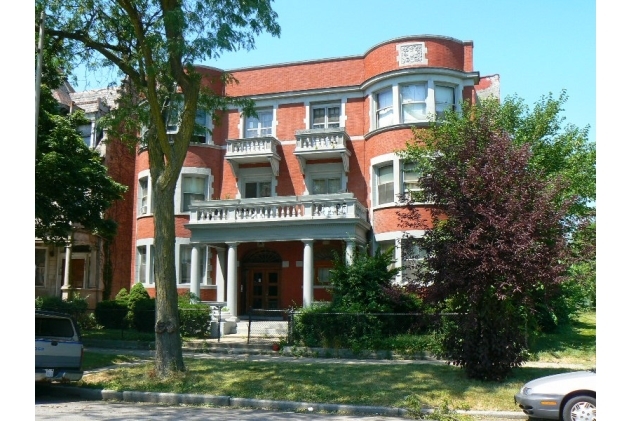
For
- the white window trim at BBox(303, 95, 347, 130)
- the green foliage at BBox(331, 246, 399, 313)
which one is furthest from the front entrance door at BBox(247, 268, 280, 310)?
the white window trim at BBox(303, 95, 347, 130)

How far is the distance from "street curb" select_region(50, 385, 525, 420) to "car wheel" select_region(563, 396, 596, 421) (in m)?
1.26

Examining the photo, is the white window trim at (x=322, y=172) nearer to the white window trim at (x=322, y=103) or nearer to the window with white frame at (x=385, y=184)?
the window with white frame at (x=385, y=184)

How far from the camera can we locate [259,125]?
28.8m

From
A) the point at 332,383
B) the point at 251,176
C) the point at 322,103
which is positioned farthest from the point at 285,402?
the point at 322,103

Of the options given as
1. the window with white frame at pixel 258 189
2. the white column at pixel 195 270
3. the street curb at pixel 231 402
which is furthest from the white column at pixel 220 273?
the street curb at pixel 231 402

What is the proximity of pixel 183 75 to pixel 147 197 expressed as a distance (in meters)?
15.6

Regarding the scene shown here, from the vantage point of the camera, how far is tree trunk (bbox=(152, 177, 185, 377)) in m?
13.6

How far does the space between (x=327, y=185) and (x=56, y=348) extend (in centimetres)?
1650

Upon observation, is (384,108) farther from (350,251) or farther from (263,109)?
(350,251)

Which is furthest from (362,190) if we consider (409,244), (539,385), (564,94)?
(539,385)

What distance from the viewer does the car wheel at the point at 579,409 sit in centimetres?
940

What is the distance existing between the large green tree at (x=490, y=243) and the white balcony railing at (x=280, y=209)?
982 cm

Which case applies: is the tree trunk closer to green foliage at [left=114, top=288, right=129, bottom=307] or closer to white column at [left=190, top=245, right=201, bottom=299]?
white column at [left=190, top=245, right=201, bottom=299]

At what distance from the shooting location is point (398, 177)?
24.9 metres
